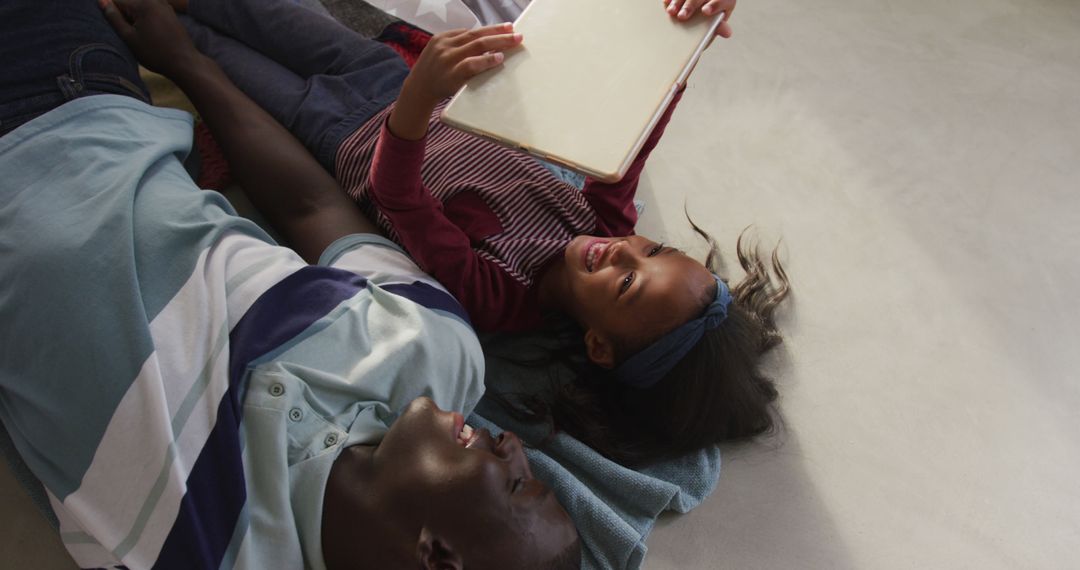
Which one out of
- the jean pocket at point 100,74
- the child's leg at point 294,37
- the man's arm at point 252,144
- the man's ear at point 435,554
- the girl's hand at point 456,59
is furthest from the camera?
the child's leg at point 294,37

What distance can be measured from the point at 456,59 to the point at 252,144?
1.19 ft

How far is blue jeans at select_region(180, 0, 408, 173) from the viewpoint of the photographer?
103 centimetres

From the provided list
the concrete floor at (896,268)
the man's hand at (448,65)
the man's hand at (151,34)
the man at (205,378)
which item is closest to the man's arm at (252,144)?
the man's hand at (151,34)

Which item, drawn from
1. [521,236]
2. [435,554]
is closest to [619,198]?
[521,236]

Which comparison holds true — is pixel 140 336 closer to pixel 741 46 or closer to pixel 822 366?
pixel 822 366

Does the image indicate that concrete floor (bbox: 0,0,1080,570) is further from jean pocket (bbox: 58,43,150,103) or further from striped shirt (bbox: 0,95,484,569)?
jean pocket (bbox: 58,43,150,103)

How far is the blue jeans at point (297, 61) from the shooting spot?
1.03m

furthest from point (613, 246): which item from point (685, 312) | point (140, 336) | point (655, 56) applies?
point (140, 336)

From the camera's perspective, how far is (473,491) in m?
0.65

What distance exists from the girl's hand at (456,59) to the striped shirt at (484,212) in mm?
107

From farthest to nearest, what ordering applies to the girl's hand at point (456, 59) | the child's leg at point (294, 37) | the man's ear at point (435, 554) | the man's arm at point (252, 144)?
the child's leg at point (294, 37), the man's arm at point (252, 144), the girl's hand at point (456, 59), the man's ear at point (435, 554)

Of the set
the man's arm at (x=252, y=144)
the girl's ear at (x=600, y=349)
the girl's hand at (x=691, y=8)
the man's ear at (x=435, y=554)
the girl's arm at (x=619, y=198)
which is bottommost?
the girl's ear at (x=600, y=349)

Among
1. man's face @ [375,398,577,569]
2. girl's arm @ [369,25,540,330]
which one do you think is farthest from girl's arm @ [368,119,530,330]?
man's face @ [375,398,577,569]

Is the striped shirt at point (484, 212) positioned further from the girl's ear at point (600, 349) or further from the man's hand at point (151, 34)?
the man's hand at point (151, 34)
